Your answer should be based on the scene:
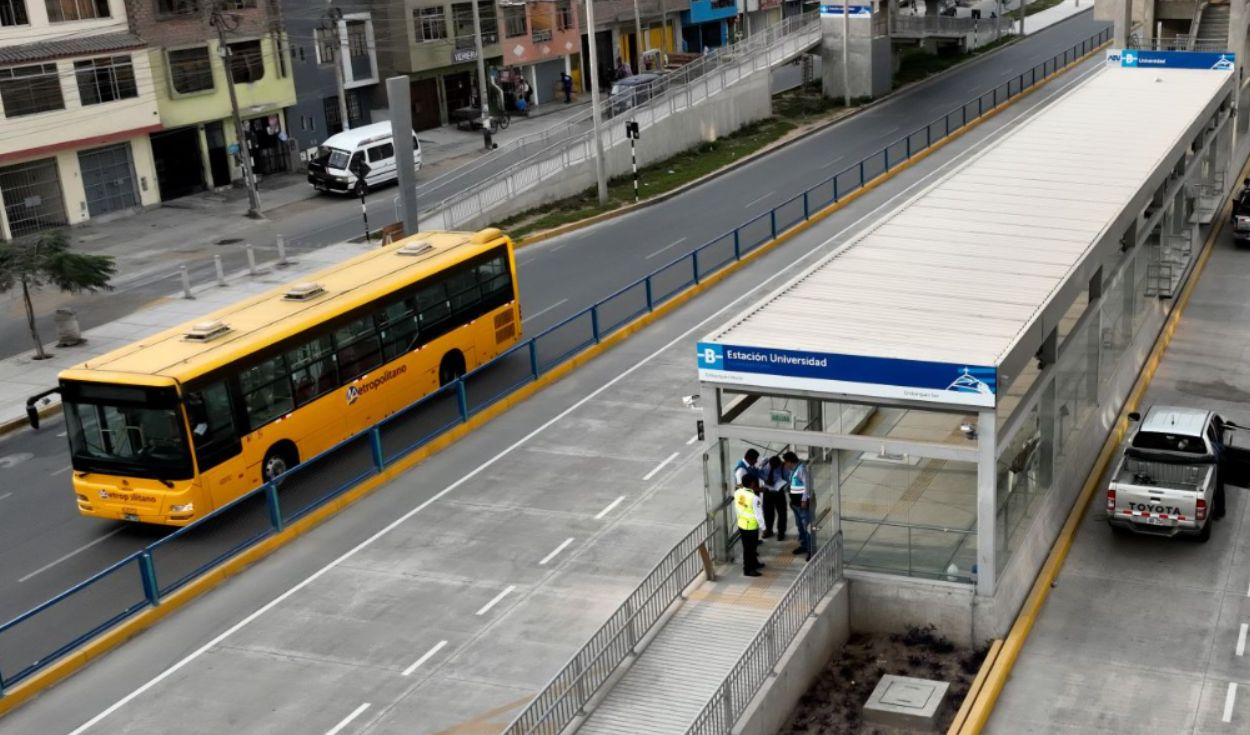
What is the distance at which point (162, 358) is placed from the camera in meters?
24.9

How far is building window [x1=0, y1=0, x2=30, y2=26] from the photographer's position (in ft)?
161

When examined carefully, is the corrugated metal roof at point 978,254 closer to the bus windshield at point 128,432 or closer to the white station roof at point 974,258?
the white station roof at point 974,258

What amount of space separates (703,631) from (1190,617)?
7.23 meters

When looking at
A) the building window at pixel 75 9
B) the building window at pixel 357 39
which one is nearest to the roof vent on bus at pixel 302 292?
the building window at pixel 75 9

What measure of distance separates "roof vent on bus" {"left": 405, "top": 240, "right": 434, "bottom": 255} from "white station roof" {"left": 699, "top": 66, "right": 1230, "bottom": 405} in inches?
381

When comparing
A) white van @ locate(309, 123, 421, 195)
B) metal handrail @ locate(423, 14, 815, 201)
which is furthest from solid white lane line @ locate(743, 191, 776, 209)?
white van @ locate(309, 123, 421, 195)

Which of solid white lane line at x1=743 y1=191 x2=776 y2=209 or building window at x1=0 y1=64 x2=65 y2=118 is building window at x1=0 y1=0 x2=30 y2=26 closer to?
building window at x1=0 y1=64 x2=65 y2=118

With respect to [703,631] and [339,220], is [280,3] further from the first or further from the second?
[703,631]

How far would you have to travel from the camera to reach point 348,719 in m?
19.1

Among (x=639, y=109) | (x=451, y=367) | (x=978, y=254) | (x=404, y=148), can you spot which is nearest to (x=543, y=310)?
(x=451, y=367)

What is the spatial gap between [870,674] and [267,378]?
461 inches

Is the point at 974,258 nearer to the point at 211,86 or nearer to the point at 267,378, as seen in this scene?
the point at 267,378

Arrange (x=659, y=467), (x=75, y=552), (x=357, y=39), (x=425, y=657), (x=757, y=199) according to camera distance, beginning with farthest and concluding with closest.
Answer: (x=357, y=39) < (x=757, y=199) < (x=659, y=467) < (x=75, y=552) < (x=425, y=657)

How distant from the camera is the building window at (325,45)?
62.0 m
